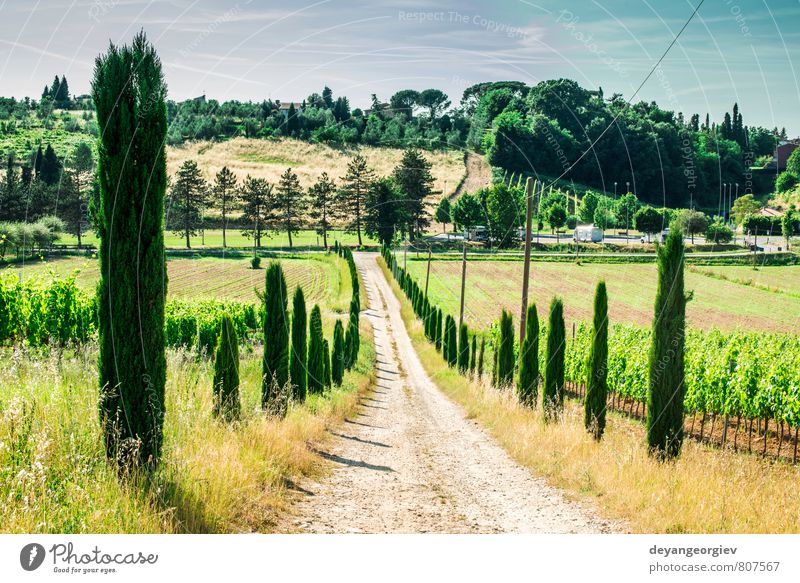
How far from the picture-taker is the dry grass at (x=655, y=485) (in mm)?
6383

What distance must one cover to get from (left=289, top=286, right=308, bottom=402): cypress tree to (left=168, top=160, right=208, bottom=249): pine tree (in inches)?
128

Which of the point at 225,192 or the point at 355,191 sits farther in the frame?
the point at 355,191

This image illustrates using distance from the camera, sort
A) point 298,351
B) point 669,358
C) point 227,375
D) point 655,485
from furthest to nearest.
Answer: point 298,351, point 227,375, point 669,358, point 655,485

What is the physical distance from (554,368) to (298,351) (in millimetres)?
6246

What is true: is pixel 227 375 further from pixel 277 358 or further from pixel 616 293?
pixel 616 293

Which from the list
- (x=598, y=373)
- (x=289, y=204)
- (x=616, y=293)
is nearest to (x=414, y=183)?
(x=616, y=293)

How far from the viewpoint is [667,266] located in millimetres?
10305

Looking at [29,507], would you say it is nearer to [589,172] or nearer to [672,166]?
[672,166]

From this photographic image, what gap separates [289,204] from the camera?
20.3 metres

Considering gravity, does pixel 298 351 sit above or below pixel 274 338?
below

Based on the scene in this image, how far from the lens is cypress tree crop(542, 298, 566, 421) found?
15.4m

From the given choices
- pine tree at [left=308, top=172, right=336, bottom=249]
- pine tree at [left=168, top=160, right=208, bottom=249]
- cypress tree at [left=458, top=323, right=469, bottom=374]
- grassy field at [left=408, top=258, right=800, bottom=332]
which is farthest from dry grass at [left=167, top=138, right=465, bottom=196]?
grassy field at [left=408, top=258, right=800, bottom=332]

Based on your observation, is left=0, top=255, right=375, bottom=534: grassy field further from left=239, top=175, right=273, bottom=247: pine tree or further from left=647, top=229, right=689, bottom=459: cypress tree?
left=239, top=175, right=273, bottom=247: pine tree

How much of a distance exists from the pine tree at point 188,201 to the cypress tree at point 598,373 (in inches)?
397
